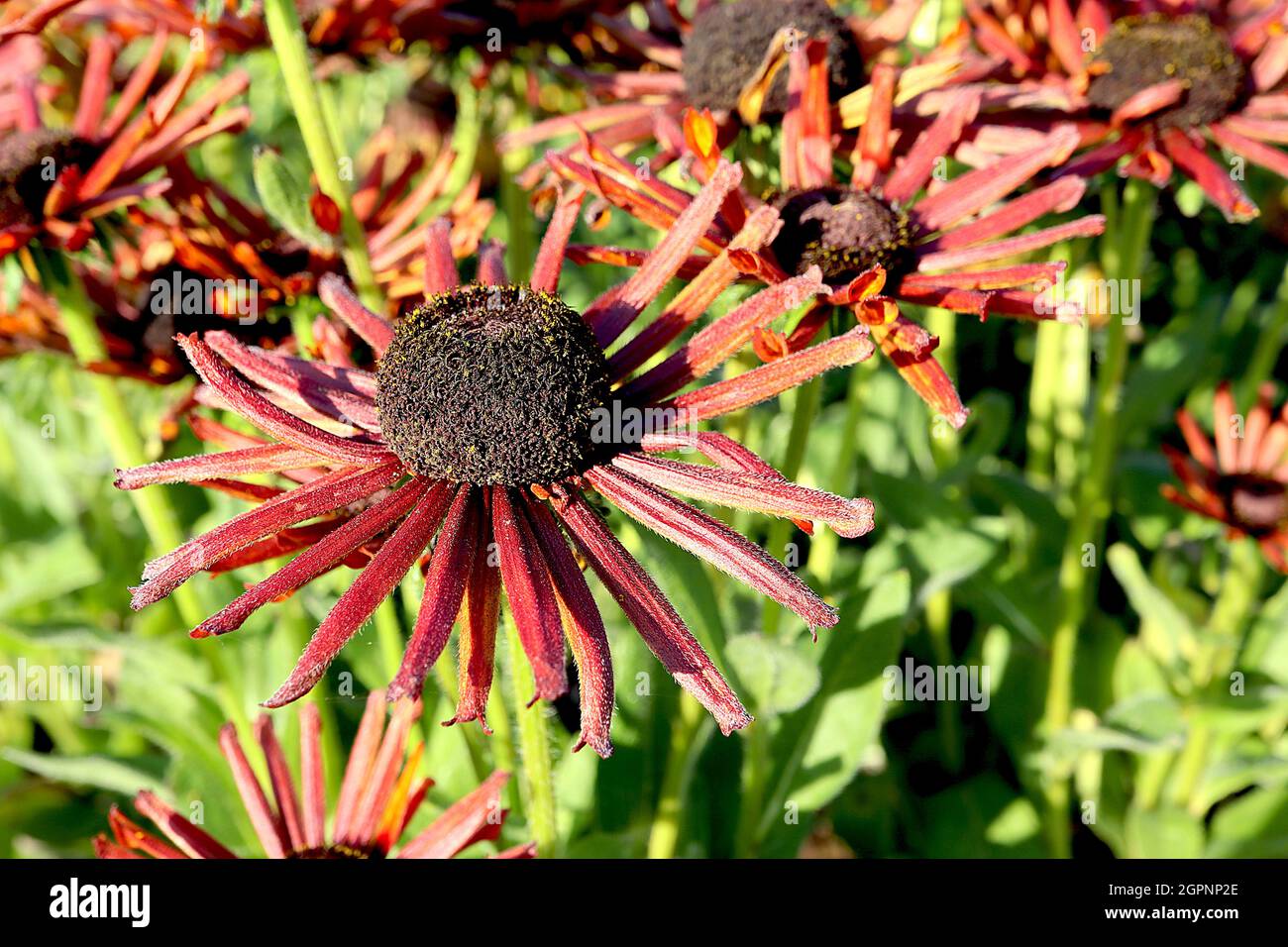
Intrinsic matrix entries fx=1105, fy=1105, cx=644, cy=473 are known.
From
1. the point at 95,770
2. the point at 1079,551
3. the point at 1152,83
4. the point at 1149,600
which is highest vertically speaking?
the point at 1152,83

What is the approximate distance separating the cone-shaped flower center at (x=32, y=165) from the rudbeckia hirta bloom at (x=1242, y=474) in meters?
2.13

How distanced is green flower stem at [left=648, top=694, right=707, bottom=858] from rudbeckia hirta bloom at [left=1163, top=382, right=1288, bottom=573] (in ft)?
3.63

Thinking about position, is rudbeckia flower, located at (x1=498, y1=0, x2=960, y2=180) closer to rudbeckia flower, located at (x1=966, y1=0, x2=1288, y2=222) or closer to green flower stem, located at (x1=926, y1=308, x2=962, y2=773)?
rudbeckia flower, located at (x1=966, y1=0, x2=1288, y2=222)

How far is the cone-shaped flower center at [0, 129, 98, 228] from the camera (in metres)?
1.76

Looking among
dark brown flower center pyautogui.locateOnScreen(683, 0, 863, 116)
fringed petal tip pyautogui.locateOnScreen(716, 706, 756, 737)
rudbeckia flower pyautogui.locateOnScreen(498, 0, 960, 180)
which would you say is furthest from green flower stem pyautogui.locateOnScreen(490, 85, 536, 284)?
fringed petal tip pyautogui.locateOnScreen(716, 706, 756, 737)

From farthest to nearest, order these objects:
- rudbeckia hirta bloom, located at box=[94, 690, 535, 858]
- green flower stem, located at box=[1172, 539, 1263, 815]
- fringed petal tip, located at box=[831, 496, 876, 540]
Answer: green flower stem, located at box=[1172, 539, 1263, 815] < rudbeckia hirta bloom, located at box=[94, 690, 535, 858] < fringed petal tip, located at box=[831, 496, 876, 540]

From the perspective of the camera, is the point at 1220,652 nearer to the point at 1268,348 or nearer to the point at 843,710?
the point at 1268,348

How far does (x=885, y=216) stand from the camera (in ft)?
5.34

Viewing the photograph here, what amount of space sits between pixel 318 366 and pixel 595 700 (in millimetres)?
633

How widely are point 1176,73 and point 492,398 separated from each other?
1.52 m

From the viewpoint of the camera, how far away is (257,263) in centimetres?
184

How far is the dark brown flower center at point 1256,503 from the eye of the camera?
2.28m

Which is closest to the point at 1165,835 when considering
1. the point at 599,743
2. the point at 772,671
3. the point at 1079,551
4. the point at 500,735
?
the point at 1079,551
